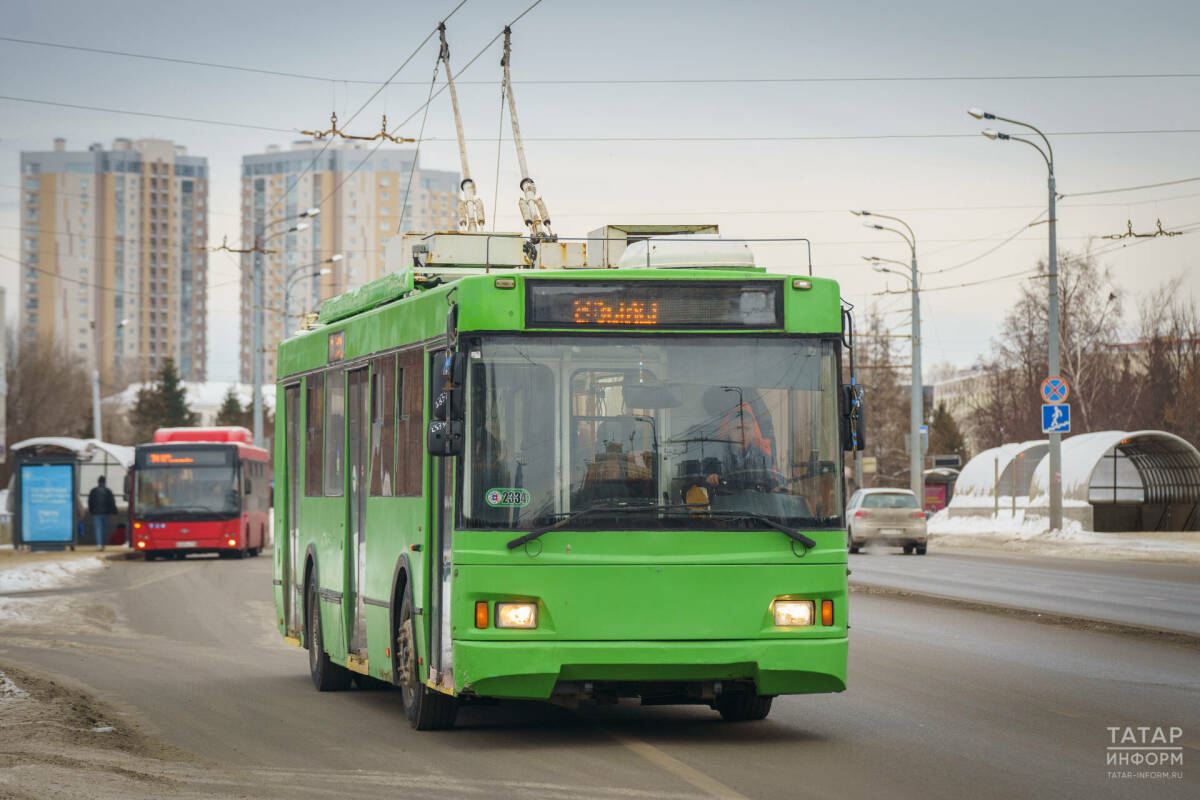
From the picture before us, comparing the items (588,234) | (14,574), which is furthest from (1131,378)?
(588,234)

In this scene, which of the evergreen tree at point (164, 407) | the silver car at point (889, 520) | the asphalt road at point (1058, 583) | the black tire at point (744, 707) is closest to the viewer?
the black tire at point (744, 707)

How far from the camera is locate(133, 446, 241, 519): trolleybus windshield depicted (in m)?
45.6

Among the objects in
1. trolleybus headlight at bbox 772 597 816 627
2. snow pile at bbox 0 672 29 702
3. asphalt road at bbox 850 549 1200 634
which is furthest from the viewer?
asphalt road at bbox 850 549 1200 634

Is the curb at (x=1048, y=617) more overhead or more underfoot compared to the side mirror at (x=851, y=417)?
more underfoot

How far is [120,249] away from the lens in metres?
183

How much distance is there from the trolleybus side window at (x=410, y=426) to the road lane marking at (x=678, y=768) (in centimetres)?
197

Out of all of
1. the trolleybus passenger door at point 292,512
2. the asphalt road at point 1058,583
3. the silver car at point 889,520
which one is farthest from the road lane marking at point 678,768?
the silver car at point 889,520

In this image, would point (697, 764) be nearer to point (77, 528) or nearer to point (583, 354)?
point (583, 354)

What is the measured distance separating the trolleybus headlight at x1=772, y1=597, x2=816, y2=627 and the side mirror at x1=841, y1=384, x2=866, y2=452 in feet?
3.03

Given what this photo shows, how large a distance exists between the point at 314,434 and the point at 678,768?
20.7 feet

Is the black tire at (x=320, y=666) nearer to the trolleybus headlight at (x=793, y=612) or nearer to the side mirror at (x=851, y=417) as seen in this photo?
the trolleybus headlight at (x=793, y=612)

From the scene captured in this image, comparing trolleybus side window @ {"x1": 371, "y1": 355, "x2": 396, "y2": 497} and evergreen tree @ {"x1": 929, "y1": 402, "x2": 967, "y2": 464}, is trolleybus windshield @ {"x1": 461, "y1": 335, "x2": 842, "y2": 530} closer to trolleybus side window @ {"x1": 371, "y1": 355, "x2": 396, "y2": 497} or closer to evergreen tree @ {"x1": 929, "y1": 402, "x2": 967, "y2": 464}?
trolleybus side window @ {"x1": 371, "y1": 355, "x2": 396, "y2": 497}

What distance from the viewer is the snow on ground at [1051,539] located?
4144cm

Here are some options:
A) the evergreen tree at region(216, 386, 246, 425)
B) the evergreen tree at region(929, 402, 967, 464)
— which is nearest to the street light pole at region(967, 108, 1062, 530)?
the evergreen tree at region(929, 402, 967, 464)
